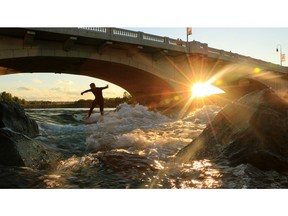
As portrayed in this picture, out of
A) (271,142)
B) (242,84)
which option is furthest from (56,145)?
(242,84)

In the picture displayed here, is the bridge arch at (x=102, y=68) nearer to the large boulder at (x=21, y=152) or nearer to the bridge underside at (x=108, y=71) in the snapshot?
the bridge underside at (x=108, y=71)

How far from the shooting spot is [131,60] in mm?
21250

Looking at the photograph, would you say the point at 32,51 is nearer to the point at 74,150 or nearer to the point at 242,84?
the point at 74,150

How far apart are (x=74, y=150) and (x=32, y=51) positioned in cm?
1065

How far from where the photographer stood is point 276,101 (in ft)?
16.6

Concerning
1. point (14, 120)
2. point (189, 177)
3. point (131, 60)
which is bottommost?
point (189, 177)

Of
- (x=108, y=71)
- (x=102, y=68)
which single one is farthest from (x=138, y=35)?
(x=108, y=71)

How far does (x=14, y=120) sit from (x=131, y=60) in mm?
13676

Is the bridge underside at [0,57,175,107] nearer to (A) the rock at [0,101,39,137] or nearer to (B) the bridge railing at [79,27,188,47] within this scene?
(B) the bridge railing at [79,27,188,47]

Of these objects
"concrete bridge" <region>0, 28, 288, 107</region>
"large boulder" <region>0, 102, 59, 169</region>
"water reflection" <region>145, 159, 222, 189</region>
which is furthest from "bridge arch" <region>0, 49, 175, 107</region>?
"water reflection" <region>145, 159, 222, 189</region>

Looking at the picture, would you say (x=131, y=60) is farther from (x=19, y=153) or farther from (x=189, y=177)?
(x=189, y=177)

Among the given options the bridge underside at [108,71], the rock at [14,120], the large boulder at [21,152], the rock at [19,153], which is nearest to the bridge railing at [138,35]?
the bridge underside at [108,71]

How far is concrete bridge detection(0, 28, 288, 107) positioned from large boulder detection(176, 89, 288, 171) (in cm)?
1212

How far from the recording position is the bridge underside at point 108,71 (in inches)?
753
